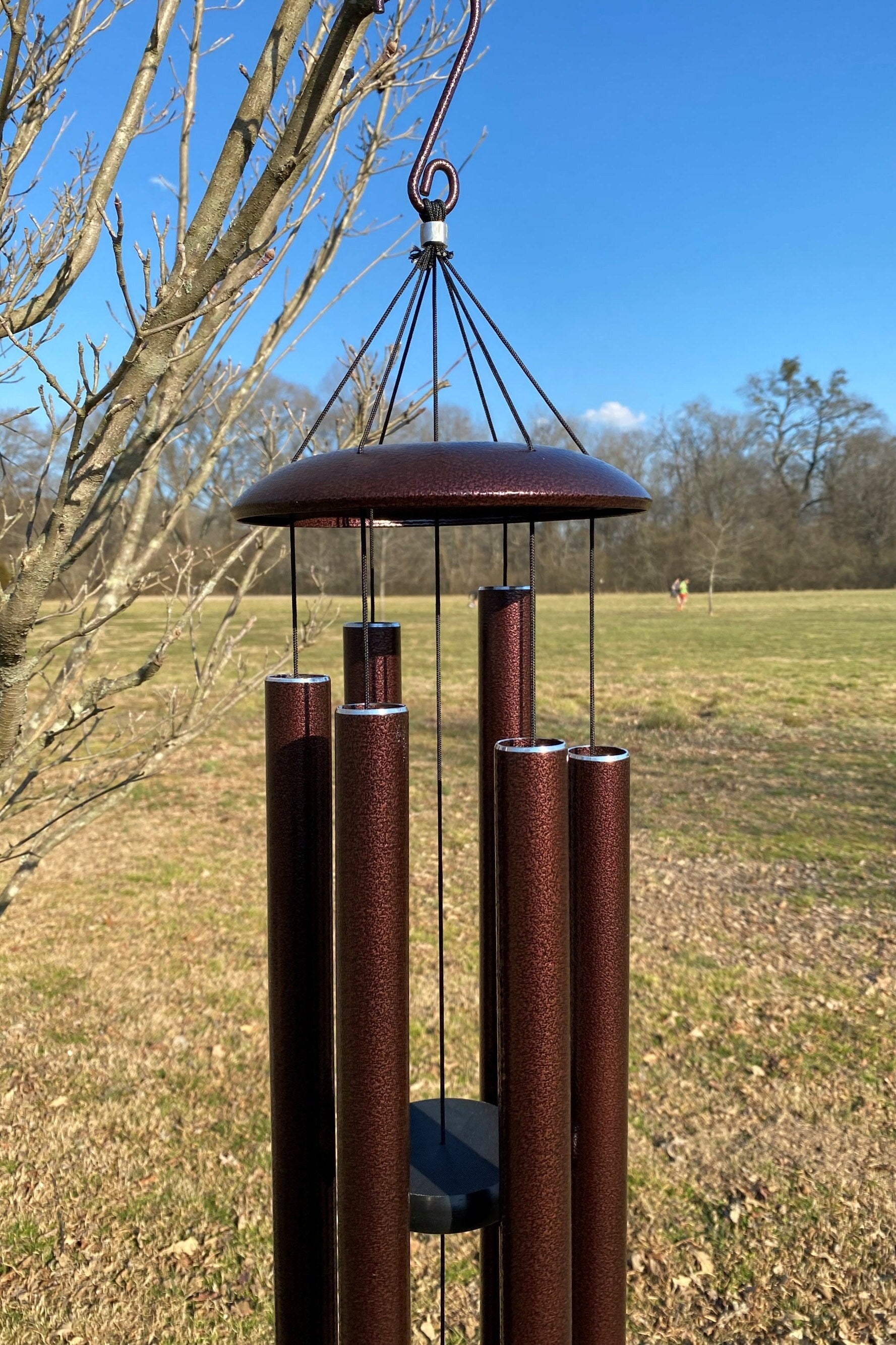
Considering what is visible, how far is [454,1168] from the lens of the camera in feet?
6.91

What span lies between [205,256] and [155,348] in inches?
8.9

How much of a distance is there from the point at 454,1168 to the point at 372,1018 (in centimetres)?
61

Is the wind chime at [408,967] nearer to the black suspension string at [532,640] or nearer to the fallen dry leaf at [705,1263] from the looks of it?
the black suspension string at [532,640]

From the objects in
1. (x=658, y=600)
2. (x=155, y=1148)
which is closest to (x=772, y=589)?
(x=658, y=600)

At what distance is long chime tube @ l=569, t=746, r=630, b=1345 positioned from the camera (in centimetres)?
193

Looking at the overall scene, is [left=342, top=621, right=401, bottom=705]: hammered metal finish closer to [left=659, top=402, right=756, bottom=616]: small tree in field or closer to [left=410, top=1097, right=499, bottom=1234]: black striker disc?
[left=410, top=1097, right=499, bottom=1234]: black striker disc

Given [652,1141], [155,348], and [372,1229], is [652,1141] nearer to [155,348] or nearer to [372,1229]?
[372,1229]

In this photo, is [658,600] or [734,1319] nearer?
[734,1319]

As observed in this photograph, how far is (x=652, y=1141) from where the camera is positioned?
161 inches

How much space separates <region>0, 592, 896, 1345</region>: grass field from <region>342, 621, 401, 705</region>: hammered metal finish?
225 cm

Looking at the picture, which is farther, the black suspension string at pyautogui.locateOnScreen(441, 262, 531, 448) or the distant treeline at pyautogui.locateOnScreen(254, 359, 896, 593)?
the distant treeline at pyautogui.locateOnScreen(254, 359, 896, 593)

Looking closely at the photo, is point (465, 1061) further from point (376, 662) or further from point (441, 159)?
point (441, 159)

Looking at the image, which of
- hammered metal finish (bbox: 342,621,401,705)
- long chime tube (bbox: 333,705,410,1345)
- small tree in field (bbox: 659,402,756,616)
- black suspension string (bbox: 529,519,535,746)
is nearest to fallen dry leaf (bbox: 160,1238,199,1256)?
long chime tube (bbox: 333,705,410,1345)

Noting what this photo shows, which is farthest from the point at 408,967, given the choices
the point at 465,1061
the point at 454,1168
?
the point at 465,1061
